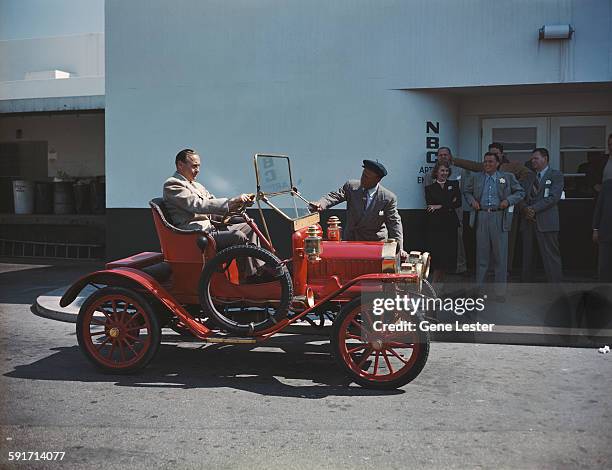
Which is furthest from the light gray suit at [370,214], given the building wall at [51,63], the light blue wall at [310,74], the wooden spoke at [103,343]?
the building wall at [51,63]

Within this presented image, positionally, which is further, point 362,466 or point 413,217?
point 413,217

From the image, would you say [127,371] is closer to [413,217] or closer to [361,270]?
[361,270]

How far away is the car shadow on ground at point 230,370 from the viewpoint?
5.59 meters

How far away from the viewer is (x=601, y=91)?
33.9 ft

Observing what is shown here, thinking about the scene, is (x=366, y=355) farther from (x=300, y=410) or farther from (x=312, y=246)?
(x=312, y=246)

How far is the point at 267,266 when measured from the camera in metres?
5.60

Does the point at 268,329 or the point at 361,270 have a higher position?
the point at 361,270

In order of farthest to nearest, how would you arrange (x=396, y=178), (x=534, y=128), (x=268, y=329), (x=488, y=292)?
(x=534, y=128)
(x=396, y=178)
(x=488, y=292)
(x=268, y=329)

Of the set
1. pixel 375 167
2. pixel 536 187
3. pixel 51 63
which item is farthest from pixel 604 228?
pixel 51 63

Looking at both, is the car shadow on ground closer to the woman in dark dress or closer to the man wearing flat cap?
the man wearing flat cap

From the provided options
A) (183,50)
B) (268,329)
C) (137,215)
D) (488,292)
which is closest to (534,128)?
(488,292)

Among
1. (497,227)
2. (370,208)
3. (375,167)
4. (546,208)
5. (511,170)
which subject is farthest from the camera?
(511,170)

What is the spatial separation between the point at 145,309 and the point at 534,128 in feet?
24.1

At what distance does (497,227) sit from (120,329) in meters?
4.86
